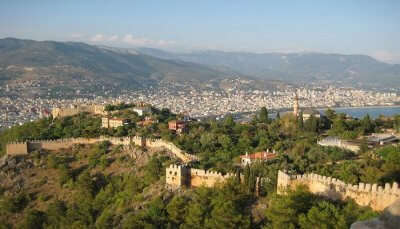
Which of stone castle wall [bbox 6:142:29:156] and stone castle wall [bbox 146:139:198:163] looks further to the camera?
stone castle wall [bbox 6:142:29:156]

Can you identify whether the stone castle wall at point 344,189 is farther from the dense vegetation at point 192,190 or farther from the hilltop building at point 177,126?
the hilltop building at point 177,126

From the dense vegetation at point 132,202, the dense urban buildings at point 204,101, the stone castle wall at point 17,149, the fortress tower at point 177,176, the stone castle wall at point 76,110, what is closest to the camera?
the dense vegetation at point 132,202

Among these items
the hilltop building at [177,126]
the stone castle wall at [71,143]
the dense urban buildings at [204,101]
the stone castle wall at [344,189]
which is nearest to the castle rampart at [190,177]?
the stone castle wall at [344,189]

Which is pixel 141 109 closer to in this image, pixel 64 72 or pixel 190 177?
pixel 190 177

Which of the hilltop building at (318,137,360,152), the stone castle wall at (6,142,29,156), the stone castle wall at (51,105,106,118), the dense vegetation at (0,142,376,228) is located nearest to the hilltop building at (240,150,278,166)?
the hilltop building at (318,137,360,152)

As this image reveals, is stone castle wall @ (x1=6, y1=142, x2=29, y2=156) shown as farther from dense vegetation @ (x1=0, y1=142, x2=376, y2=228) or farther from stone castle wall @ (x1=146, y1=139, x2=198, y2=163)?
stone castle wall @ (x1=146, y1=139, x2=198, y2=163)

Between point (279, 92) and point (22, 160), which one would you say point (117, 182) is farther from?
point (279, 92)

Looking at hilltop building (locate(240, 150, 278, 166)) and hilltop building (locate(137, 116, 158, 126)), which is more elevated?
hilltop building (locate(137, 116, 158, 126))

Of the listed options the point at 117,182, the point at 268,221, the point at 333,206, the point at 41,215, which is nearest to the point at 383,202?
the point at 333,206
